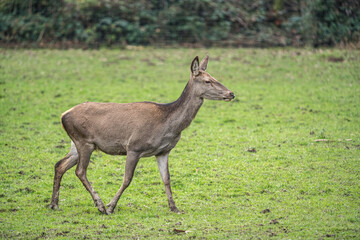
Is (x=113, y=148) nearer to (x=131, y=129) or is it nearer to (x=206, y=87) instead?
(x=131, y=129)

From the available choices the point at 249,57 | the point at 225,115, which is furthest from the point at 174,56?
the point at 225,115

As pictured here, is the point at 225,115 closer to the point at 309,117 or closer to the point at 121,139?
the point at 309,117

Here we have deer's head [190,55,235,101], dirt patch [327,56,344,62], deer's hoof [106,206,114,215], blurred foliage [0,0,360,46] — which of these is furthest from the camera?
blurred foliage [0,0,360,46]

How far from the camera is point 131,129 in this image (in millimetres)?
8477

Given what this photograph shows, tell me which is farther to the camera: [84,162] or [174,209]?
[84,162]

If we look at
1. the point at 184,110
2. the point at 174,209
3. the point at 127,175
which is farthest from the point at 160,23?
the point at 174,209

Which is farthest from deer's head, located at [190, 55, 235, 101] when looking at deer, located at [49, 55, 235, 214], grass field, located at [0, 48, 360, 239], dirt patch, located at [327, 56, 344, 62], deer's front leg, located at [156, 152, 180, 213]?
dirt patch, located at [327, 56, 344, 62]

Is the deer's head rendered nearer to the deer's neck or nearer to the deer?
the deer

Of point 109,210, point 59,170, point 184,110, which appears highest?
point 184,110

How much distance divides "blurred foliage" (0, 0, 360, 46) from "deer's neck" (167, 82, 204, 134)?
18383 millimetres

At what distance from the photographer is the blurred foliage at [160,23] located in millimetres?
25516

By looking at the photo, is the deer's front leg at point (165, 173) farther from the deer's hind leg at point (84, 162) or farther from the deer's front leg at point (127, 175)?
the deer's hind leg at point (84, 162)

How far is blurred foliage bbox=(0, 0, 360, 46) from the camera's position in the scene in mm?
25516

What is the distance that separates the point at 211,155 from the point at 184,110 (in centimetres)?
340
